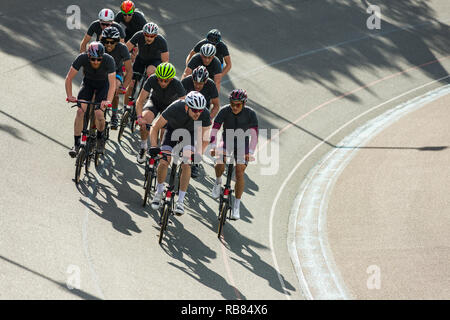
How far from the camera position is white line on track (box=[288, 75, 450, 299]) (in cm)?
980

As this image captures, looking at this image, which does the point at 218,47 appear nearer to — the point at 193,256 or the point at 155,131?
the point at 155,131

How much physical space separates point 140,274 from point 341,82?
447 inches

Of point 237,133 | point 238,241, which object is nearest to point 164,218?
point 238,241

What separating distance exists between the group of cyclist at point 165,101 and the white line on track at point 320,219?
1.34 metres

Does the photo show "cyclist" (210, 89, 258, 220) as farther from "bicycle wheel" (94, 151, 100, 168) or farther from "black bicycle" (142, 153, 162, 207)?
"bicycle wheel" (94, 151, 100, 168)

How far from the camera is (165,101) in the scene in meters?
10.9

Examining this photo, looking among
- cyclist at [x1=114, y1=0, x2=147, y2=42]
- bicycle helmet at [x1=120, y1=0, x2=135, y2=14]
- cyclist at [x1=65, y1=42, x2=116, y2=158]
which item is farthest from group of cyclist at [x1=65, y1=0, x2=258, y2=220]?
cyclist at [x1=114, y1=0, x2=147, y2=42]

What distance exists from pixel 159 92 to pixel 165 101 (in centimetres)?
18

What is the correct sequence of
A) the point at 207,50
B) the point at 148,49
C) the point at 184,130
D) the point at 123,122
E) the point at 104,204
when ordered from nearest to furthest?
the point at 184,130 → the point at 104,204 → the point at 207,50 → the point at 123,122 → the point at 148,49

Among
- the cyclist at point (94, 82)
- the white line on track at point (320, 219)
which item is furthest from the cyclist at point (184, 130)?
the white line on track at point (320, 219)

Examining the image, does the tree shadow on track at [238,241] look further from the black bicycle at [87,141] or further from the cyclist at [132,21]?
the cyclist at [132,21]

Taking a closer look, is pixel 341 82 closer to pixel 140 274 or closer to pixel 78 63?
pixel 78 63

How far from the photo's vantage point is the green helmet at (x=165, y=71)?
10.5 metres

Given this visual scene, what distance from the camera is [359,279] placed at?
9914 mm
